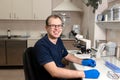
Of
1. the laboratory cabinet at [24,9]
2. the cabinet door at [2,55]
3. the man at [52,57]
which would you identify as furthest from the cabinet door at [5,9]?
the man at [52,57]

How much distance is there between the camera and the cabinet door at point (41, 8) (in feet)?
17.3

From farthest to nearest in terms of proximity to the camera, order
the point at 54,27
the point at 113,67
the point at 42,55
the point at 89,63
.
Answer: the point at 89,63, the point at 113,67, the point at 54,27, the point at 42,55

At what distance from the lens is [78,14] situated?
5.71 m

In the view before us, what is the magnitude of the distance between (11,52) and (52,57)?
3.20m

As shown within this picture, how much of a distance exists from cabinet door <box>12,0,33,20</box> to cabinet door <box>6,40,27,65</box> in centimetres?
71

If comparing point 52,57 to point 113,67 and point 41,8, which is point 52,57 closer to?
point 113,67

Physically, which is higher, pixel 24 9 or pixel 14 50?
pixel 24 9

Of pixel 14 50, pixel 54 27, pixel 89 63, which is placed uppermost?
pixel 54 27

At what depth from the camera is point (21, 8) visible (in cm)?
523

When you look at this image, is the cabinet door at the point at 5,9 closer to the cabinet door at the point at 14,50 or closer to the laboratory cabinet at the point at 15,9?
the laboratory cabinet at the point at 15,9

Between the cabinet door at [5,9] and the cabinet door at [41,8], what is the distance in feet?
2.20

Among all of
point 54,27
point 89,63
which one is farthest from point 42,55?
point 89,63

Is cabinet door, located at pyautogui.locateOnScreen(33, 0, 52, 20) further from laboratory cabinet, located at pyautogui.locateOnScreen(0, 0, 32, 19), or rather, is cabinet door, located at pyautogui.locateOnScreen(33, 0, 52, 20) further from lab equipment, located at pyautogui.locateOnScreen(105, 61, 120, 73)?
lab equipment, located at pyautogui.locateOnScreen(105, 61, 120, 73)

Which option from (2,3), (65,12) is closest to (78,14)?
(65,12)
